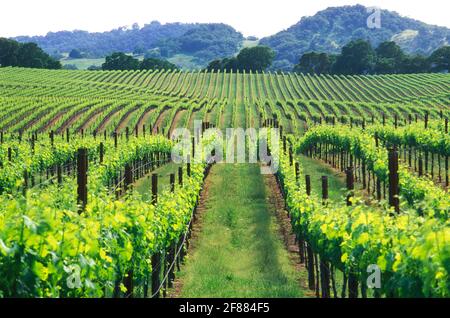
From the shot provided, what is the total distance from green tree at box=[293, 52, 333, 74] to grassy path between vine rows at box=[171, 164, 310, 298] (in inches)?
3880

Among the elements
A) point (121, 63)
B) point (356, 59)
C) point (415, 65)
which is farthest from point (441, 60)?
point (121, 63)

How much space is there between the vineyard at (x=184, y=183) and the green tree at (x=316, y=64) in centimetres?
2916

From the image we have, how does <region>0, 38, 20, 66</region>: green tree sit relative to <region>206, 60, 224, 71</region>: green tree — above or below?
above

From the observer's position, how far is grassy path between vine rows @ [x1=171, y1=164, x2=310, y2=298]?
1401 centimetres

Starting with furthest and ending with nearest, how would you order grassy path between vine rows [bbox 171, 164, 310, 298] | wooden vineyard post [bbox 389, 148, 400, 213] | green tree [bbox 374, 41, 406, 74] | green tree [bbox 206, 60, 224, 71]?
1. green tree [bbox 206, 60, 224, 71]
2. green tree [bbox 374, 41, 406, 74]
3. grassy path between vine rows [bbox 171, 164, 310, 298]
4. wooden vineyard post [bbox 389, 148, 400, 213]

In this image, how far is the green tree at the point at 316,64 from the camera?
123062mm


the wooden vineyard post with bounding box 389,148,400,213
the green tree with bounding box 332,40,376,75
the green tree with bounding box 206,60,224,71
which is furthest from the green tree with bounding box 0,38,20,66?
the wooden vineyard post with bounding box 389,148,400,213

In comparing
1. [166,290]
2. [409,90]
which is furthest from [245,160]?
[409,90]

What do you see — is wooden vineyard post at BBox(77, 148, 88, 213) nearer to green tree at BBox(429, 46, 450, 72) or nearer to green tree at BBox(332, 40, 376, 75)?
green tree at BBox(429, 46, 450, 72)

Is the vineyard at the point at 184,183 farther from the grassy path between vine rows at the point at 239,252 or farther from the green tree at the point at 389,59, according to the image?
the green tree at the point at 389,59

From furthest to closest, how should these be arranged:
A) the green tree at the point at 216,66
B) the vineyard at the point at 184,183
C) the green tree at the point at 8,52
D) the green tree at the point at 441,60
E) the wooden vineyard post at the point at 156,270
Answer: the green tree at the point at 216,66
the green tree at the point at 8,52
the green tree at the point at 441,60
the wooden vineyard post at the point at 156,270
the vineyard at the point at 184,183

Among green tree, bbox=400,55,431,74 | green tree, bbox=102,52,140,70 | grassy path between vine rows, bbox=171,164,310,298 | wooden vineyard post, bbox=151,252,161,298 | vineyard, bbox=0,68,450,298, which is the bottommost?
grassy path between vine rows, bbox=171,164,310,298

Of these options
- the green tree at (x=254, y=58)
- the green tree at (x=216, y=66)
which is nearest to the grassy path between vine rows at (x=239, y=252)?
the green tree at (x=216, y=66)
